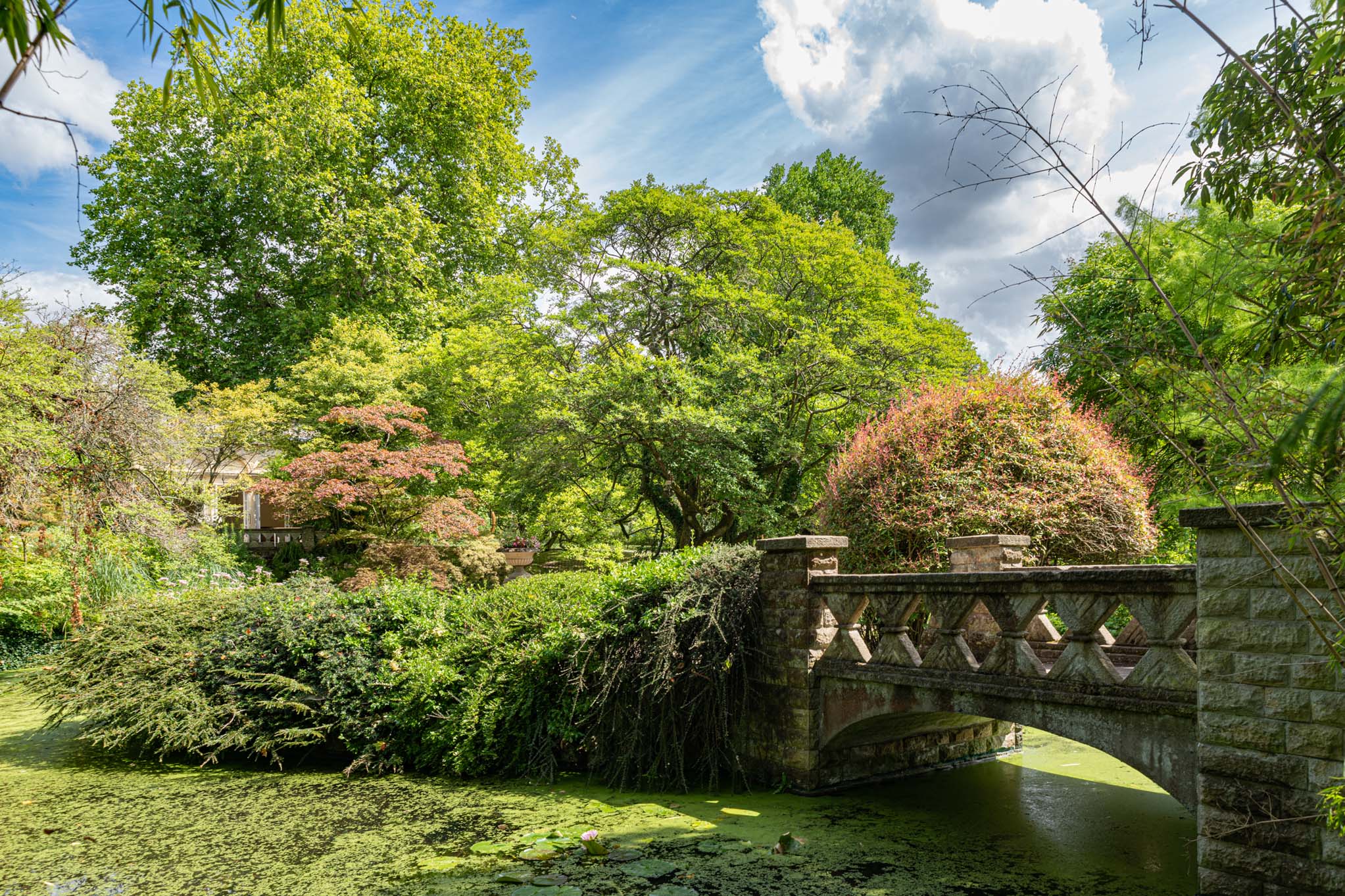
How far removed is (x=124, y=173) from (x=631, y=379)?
46.6 ft

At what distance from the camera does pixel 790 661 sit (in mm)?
6586

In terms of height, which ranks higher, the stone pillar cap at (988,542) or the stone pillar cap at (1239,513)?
the stone pillar cap at (1239,513)

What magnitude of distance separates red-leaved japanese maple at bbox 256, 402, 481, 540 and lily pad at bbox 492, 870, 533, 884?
8885 millimetres

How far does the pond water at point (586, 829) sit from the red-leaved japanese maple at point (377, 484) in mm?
5953

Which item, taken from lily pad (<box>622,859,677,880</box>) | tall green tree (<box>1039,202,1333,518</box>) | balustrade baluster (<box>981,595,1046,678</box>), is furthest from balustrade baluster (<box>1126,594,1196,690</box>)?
lily pad (<box>622,859,677,880</box>)

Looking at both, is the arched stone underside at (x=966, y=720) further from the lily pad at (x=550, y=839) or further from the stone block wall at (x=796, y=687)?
the lily pad at (x=550, y=839)

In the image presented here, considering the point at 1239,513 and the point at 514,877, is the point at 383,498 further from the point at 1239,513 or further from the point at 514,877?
the point at 1239,513

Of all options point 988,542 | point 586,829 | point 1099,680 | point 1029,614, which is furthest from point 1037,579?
point 586,829

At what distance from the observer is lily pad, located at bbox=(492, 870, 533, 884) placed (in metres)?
4.75

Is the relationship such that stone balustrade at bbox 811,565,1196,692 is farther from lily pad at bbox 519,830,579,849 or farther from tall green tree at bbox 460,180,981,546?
tall green tree at bbox 460,180,981,546

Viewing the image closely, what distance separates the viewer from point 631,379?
1341 cm

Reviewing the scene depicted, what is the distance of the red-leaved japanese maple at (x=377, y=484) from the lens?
13203mm

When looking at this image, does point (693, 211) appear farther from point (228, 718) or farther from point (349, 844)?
point (349, 844)

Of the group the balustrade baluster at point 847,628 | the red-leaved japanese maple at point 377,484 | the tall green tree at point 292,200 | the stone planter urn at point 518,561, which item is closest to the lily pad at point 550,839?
the balustrade baluster at point 847,628
